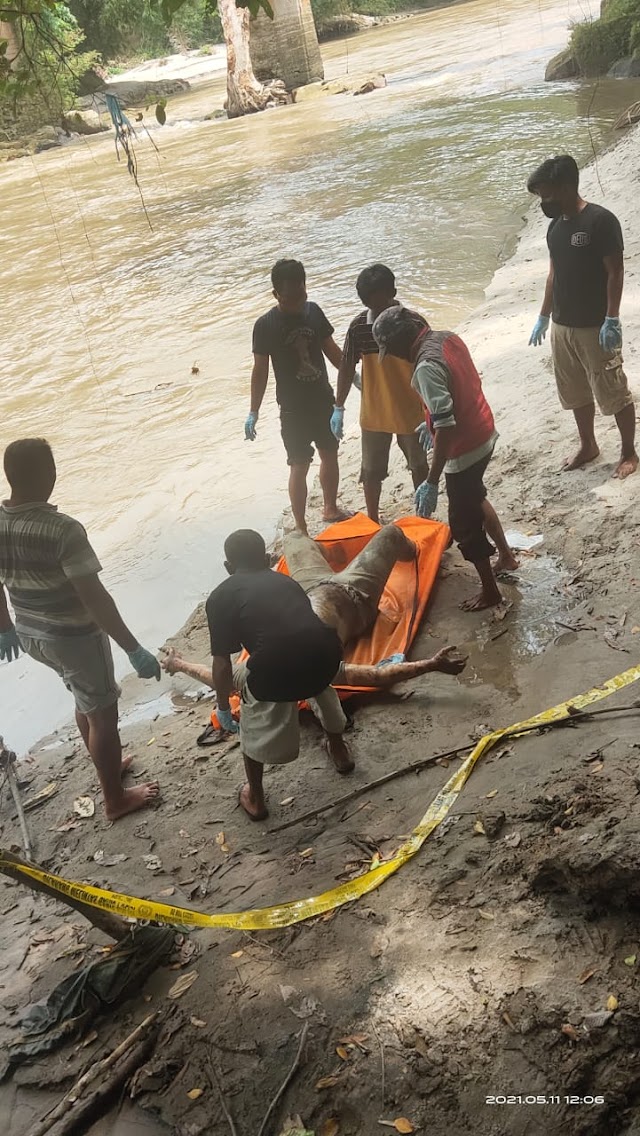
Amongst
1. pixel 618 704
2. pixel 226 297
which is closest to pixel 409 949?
pixel 618 704

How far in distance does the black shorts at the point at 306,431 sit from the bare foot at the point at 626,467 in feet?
6.09

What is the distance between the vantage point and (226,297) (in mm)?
11422

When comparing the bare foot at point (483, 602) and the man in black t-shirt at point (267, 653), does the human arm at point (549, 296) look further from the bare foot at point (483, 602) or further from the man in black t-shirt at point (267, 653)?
the man in black t-shirt at point (267, 653)

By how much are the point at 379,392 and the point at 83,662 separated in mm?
2403

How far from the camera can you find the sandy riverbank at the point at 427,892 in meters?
1.99

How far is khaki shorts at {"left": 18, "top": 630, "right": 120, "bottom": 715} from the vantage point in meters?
3.43

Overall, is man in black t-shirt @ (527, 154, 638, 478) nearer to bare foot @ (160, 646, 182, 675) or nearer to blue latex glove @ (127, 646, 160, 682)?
bare foot @ (160, 646, 182, 675)

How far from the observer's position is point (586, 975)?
2.04m

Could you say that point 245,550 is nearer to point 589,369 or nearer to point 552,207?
point 589,369

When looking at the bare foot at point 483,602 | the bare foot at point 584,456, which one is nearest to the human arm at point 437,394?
the bare foot at point 483,602

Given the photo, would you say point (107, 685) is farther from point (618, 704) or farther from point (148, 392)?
point (148, 392)

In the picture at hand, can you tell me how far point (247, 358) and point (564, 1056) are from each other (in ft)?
27.7

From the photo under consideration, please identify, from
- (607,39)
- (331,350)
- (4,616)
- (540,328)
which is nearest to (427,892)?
(4,616)

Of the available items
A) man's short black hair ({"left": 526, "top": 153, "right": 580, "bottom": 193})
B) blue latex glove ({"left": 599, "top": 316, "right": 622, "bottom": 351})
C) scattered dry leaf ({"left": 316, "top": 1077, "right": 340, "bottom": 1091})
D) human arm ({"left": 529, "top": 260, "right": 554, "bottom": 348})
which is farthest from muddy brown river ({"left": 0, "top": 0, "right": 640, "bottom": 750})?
scattered dry leaf ({"left": 316, "top": 1077, "right": 340, "bottom": 1091})
